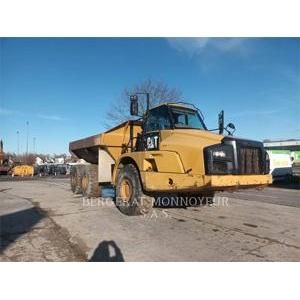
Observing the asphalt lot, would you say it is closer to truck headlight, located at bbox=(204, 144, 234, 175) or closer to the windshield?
truck headlight, located at bbox=(204, 144, 234, 175)

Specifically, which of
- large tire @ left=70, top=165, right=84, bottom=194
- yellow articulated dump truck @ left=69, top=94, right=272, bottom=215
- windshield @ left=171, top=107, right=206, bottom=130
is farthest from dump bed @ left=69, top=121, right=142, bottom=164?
large tire @ left=70, top=165, right=84, bottom=194

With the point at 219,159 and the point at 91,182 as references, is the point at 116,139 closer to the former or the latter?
the point at 91,182

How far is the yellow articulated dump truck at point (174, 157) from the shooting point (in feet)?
21.5

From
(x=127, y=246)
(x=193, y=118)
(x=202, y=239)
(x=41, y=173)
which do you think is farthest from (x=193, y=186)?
(x=41, y=173)

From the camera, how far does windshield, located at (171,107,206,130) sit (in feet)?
26.8

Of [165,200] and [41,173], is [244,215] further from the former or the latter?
[41,173]

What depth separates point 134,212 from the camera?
320 inches

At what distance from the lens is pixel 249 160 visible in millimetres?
6969

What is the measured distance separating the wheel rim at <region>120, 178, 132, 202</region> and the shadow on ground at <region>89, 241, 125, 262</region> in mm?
2592

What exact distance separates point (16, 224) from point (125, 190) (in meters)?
2.60

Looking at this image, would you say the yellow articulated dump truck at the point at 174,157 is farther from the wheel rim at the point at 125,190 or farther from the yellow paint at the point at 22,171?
the yellow paint at the point at 22,171

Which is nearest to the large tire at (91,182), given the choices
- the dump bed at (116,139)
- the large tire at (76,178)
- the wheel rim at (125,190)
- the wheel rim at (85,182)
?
the wheel rim at (85,182)

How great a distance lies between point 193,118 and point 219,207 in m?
2.86

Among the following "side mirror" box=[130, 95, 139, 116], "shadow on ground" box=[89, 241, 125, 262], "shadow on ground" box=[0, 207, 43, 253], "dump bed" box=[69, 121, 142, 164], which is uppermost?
"side mirror" box=[130, 95, 139, 116]
